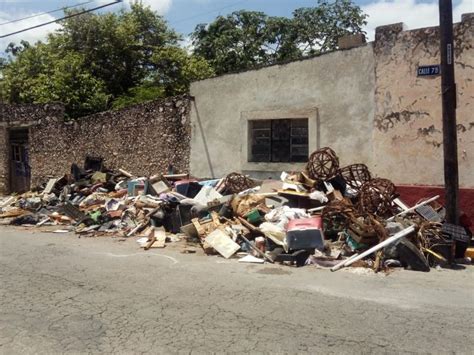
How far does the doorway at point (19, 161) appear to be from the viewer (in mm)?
20578

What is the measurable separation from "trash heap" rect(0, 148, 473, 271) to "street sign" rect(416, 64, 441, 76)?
2.33m

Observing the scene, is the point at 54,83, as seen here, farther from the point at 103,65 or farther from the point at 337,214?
Result: the point at 337,214

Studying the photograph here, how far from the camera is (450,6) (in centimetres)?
850

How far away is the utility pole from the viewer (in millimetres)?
8508

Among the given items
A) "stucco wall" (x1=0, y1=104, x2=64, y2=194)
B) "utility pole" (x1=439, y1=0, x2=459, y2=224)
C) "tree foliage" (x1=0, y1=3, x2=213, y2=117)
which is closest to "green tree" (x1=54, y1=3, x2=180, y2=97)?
"tree foliage" (x1=0, y1=3, x2=213, y2=117)

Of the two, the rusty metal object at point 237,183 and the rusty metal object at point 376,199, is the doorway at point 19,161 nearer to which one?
the rusty metal object at point 237,183

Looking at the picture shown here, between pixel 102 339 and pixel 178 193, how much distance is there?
326 inches

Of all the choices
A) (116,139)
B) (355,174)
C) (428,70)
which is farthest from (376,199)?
(116,139)

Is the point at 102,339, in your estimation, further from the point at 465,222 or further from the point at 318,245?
the point at 465,222

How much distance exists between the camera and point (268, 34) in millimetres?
33344

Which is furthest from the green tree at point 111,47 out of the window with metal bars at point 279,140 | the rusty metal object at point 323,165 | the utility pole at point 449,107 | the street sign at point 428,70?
the utility pole at point 449,107

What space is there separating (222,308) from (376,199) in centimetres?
512

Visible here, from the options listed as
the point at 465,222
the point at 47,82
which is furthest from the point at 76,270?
the point at 47,82

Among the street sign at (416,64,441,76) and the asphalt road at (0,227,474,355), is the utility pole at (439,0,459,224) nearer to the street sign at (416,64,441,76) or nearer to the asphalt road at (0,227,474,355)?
the asphalt road at (0,227,474,355)
